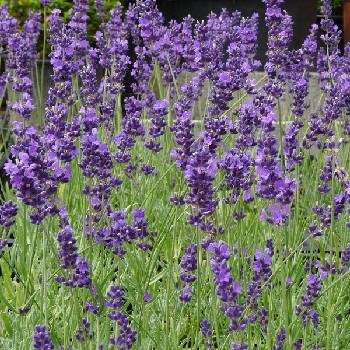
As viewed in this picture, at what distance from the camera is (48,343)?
6.82 feet

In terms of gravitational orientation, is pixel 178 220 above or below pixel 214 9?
below

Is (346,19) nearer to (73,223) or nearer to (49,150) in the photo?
(73,223)

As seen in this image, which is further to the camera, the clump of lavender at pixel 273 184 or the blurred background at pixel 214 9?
the blurred background at pixel 214 9

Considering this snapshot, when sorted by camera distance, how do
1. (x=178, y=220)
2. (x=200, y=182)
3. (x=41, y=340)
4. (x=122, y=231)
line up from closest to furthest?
(x=41, y=340) < (x=200, y=182) < (x=122, y=231) < (x=178, y=220)

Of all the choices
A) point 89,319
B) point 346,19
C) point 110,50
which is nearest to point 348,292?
point 89,319

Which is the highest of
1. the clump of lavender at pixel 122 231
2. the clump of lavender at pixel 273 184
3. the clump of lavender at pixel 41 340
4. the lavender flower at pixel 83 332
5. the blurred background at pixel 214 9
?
the blurred background at pixel 214 9

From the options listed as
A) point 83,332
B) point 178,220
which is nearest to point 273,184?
Result: point 83,332

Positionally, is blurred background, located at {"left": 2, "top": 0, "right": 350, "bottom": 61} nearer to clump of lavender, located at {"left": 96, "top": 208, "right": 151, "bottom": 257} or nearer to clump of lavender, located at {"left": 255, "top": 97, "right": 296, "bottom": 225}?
clump of lavender, located at {"left": 96, "top": 208, "right": 151, "bottom": 257}

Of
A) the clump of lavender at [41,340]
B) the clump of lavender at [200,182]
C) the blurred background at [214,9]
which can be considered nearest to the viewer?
the clump of lavender at [41,340]

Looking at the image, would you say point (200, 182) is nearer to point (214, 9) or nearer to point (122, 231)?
point (122, 231)

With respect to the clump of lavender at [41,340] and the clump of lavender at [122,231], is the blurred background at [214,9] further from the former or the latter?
the clump of lavender at [41,340]

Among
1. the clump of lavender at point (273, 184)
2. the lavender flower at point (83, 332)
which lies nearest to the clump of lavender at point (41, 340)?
the lavender flower at point (83, 332)

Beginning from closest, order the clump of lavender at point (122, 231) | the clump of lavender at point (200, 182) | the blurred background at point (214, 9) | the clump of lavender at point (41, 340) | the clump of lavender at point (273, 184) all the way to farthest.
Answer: the clump of lavender at point (41, 340), the clump of lavender at point (200, 182), the clump of lavender at point (273, 184), the clump of lavender at point (122, 231), the blurred background at point (214, 9)

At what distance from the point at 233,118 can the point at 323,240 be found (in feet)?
2.75
